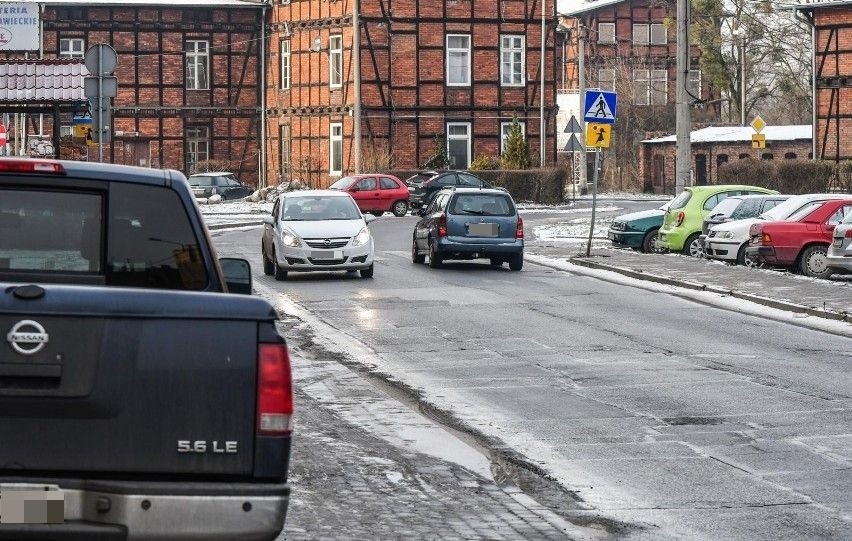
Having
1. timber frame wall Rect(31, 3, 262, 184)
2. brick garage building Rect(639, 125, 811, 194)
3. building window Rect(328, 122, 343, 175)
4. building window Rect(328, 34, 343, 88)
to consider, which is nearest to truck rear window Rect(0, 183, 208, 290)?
building window Rect(328, 122, 343, 175)

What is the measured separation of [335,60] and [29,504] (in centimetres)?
6296

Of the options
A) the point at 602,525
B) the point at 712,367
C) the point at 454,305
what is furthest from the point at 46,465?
the point at 454,305

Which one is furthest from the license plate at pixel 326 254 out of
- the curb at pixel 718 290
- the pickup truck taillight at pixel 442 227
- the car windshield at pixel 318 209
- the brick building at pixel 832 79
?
the brick building at pixel 832 79

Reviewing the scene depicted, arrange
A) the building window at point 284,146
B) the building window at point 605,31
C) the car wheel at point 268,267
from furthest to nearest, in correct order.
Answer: the building window at point 605,31
the building window at point 284,146
the car wheel at point 268,267

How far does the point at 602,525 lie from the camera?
27.9 feet

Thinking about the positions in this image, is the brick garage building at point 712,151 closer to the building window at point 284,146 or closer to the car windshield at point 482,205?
the building window at point 284,146

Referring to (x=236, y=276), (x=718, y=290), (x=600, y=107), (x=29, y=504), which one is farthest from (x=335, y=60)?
(x=29, y=504)

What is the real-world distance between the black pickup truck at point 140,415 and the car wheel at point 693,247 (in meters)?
28.1

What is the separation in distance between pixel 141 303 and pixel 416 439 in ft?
19.4

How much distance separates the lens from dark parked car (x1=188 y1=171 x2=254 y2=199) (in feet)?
214

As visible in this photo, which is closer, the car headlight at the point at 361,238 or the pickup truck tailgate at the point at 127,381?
the pickup truck tailgate at the point at 127,381

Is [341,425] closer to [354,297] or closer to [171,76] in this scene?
[354,297]

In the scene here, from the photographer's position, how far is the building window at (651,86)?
9600cm

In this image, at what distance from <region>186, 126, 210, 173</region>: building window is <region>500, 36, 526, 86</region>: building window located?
13.2 meters
